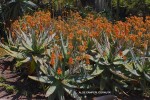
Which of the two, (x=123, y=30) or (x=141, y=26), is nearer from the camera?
(x=123, y=30)

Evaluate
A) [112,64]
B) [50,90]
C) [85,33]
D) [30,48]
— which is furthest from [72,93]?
[85,33]

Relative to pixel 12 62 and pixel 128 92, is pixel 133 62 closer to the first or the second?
pixel 128 92

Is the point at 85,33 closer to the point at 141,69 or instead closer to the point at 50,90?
the point at 141,69

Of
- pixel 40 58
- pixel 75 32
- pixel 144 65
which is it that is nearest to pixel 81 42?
pixel 75 32

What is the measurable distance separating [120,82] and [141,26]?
184 cm

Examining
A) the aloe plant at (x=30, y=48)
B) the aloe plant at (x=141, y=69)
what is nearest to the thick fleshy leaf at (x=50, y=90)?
the aloe plant at (x=30, y=48)

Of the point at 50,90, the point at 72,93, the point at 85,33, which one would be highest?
the point at 85,33

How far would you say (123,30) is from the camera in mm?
7207

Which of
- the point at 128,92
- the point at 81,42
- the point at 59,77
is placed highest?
the point at 81,42

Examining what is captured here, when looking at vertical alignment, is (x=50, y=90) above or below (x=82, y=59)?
below

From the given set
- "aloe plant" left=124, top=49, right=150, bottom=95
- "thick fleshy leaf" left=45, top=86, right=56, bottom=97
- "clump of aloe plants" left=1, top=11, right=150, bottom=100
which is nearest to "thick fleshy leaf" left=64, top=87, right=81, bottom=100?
"clump of aloe plants" left=1, top=11, right=150, bottom=100

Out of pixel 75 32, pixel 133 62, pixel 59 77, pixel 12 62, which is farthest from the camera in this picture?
pixel 12 62

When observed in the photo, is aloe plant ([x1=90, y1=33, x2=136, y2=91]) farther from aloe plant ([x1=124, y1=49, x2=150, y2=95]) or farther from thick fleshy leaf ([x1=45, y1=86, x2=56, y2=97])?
thick fleshy leaf ([x1=45, y1=86, x2=56, y2=97])

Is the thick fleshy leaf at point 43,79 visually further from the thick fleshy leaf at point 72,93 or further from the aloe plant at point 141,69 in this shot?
the aloe plant at point 141,69
